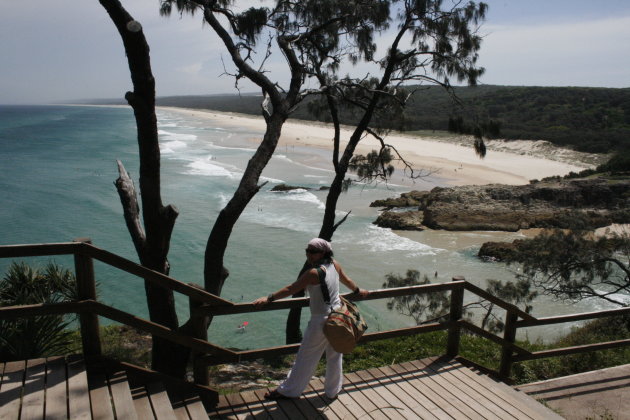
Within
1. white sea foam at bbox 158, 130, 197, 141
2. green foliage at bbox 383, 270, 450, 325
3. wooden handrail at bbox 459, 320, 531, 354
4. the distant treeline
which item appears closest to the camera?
wooden handrail at bbox 459, 320, 531, 354

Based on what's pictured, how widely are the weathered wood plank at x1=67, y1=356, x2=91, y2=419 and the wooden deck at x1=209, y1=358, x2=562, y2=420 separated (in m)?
1.07

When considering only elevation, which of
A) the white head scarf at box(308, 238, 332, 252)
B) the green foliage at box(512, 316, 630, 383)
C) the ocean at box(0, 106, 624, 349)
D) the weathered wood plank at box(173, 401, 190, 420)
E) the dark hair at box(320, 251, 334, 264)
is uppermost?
the white head scarf at box(308, 238, 332, 252)

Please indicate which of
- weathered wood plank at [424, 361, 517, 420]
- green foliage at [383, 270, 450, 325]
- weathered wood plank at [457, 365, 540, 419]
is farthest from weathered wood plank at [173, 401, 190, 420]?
green foliage at [383, 270, 450, 325]

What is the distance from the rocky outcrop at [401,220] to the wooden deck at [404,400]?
19567 millimetres

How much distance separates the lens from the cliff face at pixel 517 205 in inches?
984

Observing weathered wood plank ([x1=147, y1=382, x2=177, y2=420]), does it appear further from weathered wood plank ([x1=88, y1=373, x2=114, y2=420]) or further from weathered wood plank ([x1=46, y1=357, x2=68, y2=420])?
weathered wood plank ([x1=46, y1=357, x2=68, y2=420])

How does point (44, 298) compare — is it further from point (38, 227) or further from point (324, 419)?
point (38, 227)

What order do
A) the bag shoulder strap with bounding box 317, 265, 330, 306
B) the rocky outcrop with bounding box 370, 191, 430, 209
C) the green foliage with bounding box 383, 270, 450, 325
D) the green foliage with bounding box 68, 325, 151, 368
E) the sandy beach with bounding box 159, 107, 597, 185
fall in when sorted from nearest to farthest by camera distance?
the bag shoulder strap with bounding box 317, 265, 330, 306
the green foliage with bounding box 68, 325, 151, 368
the green foliage with bounding box 383, 270, 450, 325
the rocky outcrop with bounding box 370, 191, 430, 209
the sandy beach with bounding box 159, 107, 597, 185

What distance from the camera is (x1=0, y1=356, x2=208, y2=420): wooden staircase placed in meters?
3.63

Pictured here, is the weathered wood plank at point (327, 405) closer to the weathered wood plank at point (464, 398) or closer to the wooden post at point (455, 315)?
the weathered wood plank at point (464, 398)

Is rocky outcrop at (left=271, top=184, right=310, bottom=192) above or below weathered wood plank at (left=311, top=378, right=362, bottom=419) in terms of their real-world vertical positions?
below

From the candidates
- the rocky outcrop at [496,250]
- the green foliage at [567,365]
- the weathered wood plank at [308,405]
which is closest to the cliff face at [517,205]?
the rocky outcrop at [496,250]

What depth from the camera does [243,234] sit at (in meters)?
24.5

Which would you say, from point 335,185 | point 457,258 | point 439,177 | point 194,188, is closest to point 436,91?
point 439,177
